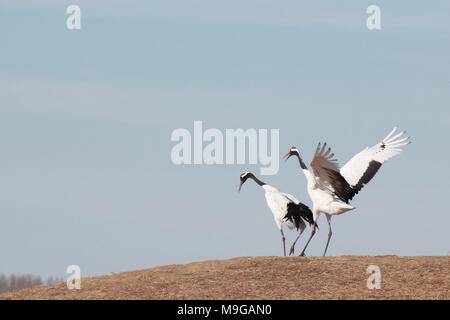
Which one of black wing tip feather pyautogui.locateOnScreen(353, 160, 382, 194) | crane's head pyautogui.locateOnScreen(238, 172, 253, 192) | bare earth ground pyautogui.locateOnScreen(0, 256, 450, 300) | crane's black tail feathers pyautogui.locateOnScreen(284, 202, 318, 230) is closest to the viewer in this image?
bare earth ground pyautogui.locateOnScreen(0, 256, 450, 300)

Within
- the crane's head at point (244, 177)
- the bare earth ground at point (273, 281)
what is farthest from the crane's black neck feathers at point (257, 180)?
the bare earth ground at point (273, 281)

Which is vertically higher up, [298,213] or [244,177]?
[244,177]

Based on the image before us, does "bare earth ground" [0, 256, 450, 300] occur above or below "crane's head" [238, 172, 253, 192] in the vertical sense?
below

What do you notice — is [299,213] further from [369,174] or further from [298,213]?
[369,174]

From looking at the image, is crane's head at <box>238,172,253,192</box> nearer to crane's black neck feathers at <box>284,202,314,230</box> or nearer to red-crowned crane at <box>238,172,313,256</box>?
red-crowned crane at <box>238,172,313,256</box>

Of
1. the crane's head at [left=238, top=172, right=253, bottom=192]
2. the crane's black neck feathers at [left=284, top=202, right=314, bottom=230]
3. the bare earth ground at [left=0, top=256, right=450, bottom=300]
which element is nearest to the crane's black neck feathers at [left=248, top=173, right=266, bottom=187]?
the crane's head at [left=238, top=172, right=253, bottom=192]

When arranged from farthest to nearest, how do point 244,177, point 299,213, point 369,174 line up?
1. point 244,177
2. point 369,174
3. point 299,213

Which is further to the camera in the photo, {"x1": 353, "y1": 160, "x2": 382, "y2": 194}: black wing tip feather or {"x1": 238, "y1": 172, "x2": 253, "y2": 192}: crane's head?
{"x1": 238, "y1": 172, "x2": 253, "y2": 192}: crane's head

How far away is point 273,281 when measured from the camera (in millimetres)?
24703

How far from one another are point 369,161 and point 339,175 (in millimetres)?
2396

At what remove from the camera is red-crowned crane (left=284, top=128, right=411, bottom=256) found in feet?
91.9

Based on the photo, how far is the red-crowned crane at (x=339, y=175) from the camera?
28.0 metres

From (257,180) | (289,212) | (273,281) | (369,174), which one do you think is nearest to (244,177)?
(257,180)

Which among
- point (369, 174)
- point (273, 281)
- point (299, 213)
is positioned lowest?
point (273, 281)
